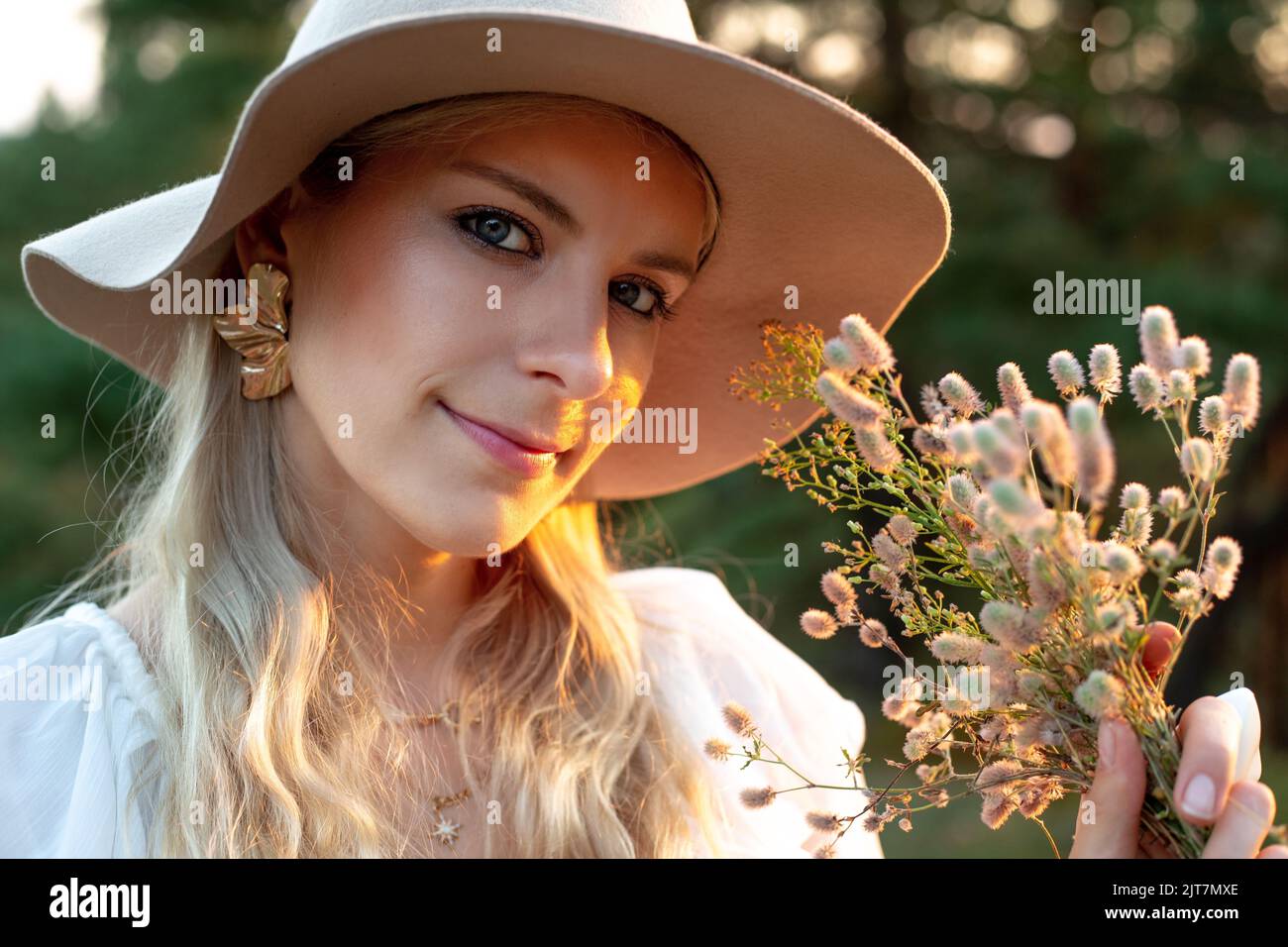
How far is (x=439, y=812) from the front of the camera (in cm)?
200

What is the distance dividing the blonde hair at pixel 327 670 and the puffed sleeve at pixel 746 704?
0.07m

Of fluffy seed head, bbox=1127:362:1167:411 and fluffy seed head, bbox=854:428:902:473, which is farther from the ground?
fluffy seed head, bbox=1127:362:1167:411

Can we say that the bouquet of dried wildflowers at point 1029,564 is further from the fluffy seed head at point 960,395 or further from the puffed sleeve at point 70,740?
the puffed sleeve at point 70,740

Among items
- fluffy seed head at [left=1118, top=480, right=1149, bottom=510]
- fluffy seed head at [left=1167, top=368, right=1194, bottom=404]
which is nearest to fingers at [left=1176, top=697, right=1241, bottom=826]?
fluffy seed head at [left=1118, top=480, right=1149, bottom=510]

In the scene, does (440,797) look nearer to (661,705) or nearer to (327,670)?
(327,670)

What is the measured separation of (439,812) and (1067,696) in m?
1.08

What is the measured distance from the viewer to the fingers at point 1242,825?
1.23 m

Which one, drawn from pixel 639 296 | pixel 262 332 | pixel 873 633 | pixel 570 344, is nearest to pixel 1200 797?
pixel 873 633

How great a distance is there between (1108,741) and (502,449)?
2.89 ft

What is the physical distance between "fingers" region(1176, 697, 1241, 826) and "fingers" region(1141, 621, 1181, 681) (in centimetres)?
12

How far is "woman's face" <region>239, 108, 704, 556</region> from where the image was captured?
171 centimetres

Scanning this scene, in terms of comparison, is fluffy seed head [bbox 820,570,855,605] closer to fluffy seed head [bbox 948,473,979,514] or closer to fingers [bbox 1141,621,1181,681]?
fluffy seed head [bbox 948,473,979,514]

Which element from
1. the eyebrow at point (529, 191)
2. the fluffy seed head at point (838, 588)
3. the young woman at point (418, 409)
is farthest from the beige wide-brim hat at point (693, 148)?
the fluffy seed head at point (838, 588)
